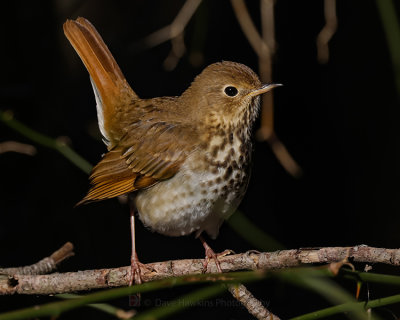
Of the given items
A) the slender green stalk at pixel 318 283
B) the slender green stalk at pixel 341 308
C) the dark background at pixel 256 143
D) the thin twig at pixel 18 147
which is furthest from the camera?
the dark background at pixel 256 143

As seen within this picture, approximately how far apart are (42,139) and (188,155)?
2.33ft

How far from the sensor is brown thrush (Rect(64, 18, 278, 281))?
2.92 metres

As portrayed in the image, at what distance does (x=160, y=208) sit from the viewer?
9.87 ft

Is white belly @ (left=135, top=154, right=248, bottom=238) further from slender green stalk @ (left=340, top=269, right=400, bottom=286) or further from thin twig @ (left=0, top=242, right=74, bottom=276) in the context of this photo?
slender green stalk @ (left=340, top=269, right=400, bottom=286)

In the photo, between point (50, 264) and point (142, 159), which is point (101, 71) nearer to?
point (142, 159)

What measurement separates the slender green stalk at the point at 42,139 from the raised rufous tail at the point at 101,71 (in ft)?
2.28

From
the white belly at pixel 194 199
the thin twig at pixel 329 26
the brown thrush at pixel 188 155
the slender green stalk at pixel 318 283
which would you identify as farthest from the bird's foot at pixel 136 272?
the thin twig at pixel 329 26

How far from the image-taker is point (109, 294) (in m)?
1.49

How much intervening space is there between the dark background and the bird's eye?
91 cm

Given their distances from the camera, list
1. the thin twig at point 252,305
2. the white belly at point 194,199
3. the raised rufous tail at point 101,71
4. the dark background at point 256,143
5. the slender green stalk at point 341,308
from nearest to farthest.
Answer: the slender green stalk at point 341,308 < the thin twig at point 252,305 < the white belly at point 194,199 < the raised rufous tail at point 101,71 < the dark background at point 256,143

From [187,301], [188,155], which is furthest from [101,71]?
[187,301]

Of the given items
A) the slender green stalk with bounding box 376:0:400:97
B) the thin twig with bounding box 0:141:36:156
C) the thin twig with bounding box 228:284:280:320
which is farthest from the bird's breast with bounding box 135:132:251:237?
the slender green stalk with bounding box 376:0:400:97

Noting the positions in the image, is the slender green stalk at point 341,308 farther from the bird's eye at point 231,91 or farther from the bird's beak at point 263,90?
the bird's eye at point 231,91

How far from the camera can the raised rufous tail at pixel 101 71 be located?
139 inches
